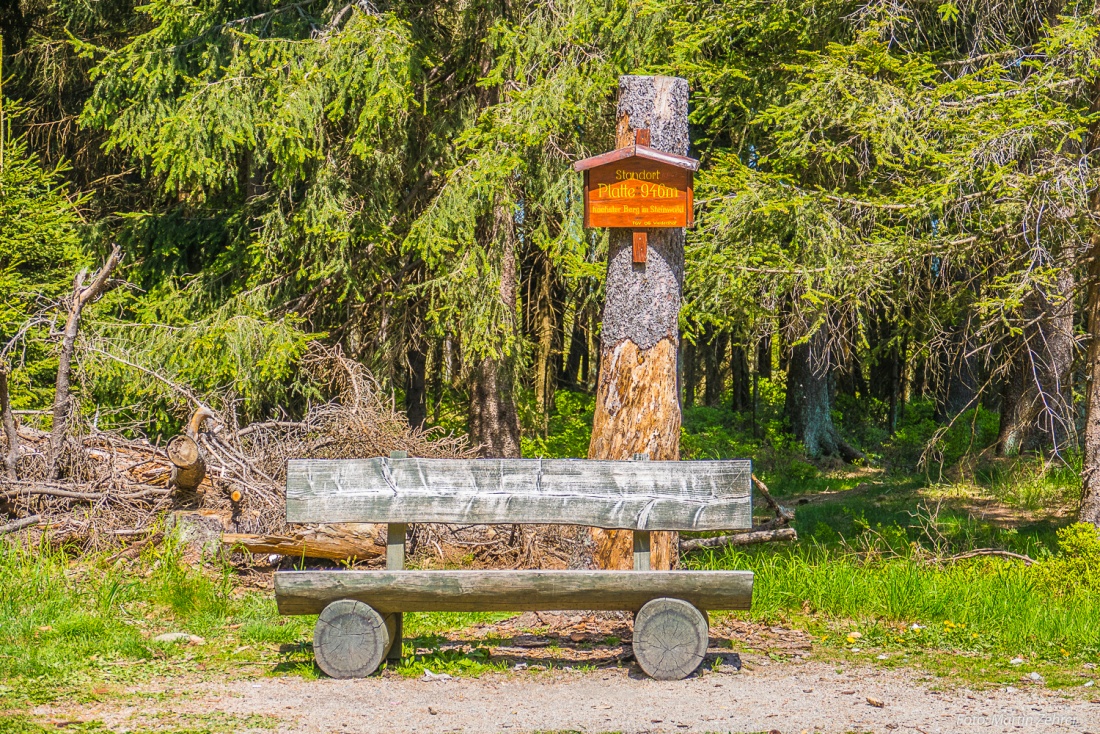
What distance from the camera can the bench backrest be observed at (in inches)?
215

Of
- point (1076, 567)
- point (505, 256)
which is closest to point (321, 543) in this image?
point (505, 256)

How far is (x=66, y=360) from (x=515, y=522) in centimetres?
475

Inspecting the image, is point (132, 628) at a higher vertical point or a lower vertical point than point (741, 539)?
lower

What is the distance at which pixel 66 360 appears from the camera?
328 inches

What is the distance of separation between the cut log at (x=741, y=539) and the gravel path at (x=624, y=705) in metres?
3.22

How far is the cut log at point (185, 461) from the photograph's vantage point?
8398 millimetres

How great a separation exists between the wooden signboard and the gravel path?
2.74 meters

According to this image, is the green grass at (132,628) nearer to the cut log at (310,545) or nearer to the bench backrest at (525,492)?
the cut log at (310,545)

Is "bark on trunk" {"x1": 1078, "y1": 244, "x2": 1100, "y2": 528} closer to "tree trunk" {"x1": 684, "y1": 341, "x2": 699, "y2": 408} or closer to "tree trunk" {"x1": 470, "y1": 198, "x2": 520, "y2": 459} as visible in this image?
"tree trunk" {"x1": 470, "y1": 198, "x2": 520, "y2": 459}

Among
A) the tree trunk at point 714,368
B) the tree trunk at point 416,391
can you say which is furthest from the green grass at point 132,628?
the tree trunk at point 714,368

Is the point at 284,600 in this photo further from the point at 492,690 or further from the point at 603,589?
the point at 603,589

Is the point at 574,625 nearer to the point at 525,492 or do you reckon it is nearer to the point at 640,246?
the point at 525,492

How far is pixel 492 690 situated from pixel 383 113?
254 inches

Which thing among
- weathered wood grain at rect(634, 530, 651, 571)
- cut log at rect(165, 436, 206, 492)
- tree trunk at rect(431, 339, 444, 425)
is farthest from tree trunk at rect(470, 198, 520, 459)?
weathered wood grain at rect(634, 530, 651, 571)
